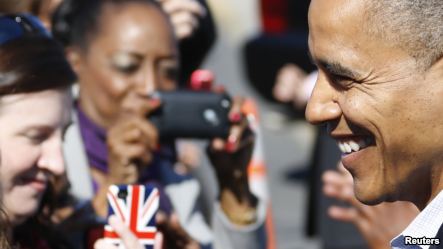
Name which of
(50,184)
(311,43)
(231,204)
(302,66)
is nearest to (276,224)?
(302,66)

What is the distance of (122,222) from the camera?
285cm

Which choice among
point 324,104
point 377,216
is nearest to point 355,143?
point 324,104

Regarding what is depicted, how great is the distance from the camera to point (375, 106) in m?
2.53

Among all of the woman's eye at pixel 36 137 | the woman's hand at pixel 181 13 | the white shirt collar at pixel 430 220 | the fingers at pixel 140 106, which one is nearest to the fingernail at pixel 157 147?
the fingers at pixel 140 106

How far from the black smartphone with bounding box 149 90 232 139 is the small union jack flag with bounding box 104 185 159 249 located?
94cm

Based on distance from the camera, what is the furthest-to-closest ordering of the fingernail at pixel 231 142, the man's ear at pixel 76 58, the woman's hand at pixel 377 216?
1. the man's ear at pixel 76 58
2. the fingernail at pixel 231 142
3. the woman's hand at pixel 377 216

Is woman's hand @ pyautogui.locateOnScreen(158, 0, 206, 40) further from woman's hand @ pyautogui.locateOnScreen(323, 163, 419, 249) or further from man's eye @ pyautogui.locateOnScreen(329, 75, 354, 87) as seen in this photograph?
man's eye @ pyautogui.locateOnScreen(329, 75, 354, 87)

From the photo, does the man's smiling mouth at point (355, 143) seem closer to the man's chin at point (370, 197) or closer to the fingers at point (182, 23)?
the man's chin at point (370, 197)

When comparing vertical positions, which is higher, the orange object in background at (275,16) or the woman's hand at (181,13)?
the woman's hand at (181,13)

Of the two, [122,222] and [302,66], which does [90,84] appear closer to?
[122,222]

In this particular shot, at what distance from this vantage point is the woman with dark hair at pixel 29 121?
3023 millimetres

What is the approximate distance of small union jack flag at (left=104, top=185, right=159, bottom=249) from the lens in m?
2.87

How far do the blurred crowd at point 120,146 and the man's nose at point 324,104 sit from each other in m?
0.55

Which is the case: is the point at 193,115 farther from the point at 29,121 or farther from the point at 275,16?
the point at 275,16
